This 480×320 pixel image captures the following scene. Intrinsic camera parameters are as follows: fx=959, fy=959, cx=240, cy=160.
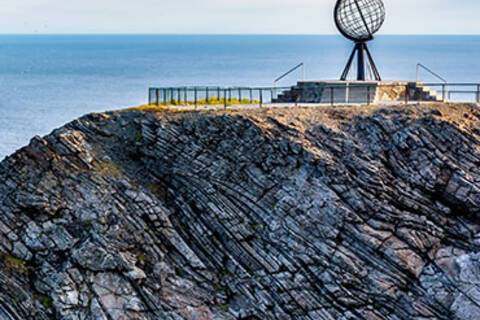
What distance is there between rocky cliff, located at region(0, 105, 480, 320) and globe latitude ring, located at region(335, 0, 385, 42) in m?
8.64

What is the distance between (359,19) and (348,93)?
425cm

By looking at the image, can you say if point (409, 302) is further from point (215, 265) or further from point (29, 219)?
point (29, 219)

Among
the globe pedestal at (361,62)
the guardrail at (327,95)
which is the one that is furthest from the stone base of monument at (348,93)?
the globe pedestal at (361,62)

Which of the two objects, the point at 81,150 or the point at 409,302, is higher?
the point at 81,150

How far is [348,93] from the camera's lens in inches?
1700

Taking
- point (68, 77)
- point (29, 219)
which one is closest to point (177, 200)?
point (29, 219)

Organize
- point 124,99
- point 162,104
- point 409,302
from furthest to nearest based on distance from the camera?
point 124,99
point 162,104
point 409,302

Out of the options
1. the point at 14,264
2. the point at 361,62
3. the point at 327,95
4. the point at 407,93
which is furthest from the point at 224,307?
the point at 361,62

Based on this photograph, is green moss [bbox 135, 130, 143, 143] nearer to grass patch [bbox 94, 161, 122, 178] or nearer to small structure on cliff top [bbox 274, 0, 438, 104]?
grass patch [bbox 94, 161, 122, 178]

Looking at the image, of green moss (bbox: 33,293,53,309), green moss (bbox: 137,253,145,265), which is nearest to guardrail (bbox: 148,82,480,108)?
green moss (bbox: 137,253,145,265)

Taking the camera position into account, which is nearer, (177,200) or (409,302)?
(409,302)

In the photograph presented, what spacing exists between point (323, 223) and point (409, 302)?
13.4 ft

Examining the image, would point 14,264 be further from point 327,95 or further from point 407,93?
point 407,93

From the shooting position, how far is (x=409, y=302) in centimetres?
3278
